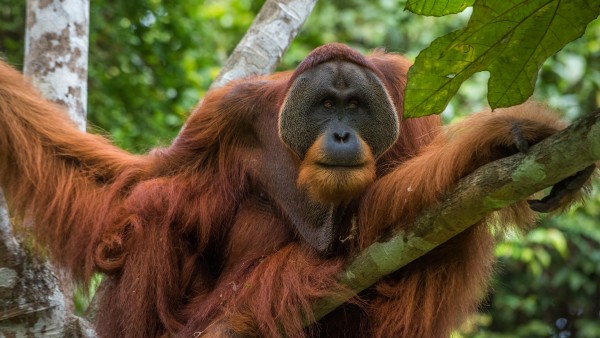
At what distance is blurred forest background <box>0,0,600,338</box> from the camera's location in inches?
264

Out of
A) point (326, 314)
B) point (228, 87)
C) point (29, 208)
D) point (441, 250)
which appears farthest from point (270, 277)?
point (29, 208)

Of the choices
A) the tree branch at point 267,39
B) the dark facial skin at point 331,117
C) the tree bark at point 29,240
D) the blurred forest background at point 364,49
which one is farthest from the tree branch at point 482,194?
the blurred forest background at point 364,49

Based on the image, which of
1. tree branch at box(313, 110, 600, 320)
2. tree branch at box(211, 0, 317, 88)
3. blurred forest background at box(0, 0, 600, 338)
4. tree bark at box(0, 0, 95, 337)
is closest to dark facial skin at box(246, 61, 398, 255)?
tree branch at box(313, 110, 600, 320)

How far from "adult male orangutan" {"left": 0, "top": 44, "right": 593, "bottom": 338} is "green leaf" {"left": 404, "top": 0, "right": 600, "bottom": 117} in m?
0.44

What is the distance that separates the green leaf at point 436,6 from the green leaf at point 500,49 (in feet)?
0.27

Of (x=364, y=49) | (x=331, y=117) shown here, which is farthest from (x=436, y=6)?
(x=364, y=49)

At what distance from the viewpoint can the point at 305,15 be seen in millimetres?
4664

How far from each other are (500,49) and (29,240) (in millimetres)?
2482

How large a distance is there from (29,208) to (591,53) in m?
5.82

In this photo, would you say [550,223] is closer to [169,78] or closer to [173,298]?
[169,78]

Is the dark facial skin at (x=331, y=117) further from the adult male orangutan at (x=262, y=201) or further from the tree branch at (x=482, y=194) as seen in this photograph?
the tree branch at (x=482, y=194)

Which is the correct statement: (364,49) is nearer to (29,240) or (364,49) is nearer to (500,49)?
(29,240)

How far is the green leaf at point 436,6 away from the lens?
2.12 m

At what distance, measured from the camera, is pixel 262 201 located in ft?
12.0
